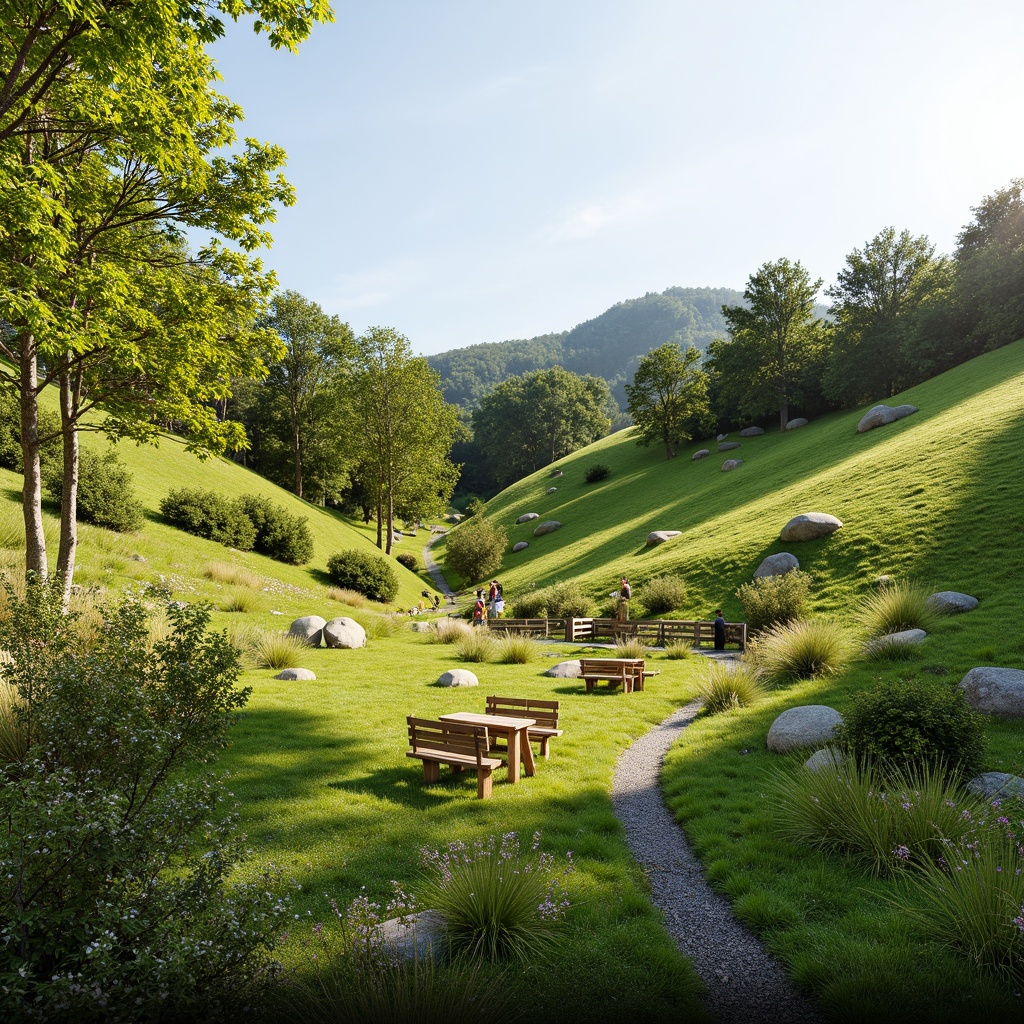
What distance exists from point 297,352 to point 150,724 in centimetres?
4877

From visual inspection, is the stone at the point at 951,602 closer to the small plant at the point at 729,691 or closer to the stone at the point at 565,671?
the small plant at the point at 729,691

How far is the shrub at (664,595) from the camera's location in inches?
938

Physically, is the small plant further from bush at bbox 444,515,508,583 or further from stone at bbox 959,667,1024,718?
bush at bbox 444,515,508,583

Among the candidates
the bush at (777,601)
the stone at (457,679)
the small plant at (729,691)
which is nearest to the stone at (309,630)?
the stone at (457,679)

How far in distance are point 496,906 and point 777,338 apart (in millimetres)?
54319

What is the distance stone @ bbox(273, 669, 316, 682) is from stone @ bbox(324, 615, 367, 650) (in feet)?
14.8

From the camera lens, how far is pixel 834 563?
21016 mm

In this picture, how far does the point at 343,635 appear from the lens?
61.0ft

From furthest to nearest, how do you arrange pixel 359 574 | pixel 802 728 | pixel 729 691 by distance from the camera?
pixel 359 574 < pixel 729 691 < pixel 802 728

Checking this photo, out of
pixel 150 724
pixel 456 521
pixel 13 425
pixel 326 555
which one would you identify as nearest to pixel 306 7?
pixel 150 724

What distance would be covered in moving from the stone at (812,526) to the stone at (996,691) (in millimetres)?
14700

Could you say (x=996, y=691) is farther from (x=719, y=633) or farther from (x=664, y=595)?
(x=664, y=595)

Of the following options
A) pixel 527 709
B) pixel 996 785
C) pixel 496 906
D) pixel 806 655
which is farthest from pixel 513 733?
pixel 806 655

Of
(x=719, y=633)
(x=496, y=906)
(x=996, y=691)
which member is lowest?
(x=719, y=633)
